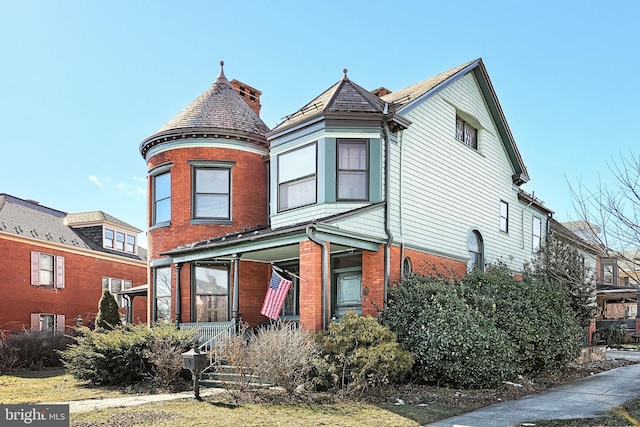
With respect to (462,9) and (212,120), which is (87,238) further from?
(462,9)

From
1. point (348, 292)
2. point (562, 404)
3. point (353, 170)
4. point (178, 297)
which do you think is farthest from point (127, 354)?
point (562, 404)

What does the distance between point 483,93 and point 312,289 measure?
11.2 m

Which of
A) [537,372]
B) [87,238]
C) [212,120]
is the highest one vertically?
[212,120]

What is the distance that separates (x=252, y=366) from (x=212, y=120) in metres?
10.3

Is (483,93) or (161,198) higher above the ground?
(483,93)

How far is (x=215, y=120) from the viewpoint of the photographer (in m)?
18.7

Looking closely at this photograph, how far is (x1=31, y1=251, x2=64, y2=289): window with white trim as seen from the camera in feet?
88.3

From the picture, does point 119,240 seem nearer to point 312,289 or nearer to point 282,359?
point 312,289

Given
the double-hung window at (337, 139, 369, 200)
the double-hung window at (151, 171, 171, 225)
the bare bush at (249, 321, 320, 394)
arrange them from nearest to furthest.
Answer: the bare bush at (249, 321, 320, 394)
the double-hung window at (337, 139, 369, 200)
the double-hung window at (151, 171, 171, 225)

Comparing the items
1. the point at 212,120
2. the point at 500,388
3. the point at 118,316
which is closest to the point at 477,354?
the point at 500,388

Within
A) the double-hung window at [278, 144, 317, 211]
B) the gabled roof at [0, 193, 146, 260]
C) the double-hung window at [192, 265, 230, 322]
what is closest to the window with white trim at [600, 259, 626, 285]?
the double-hung window at [278, 144, 317, 211]

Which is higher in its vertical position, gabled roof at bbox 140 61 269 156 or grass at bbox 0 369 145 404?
gabled roof at bbox 140 61 269 156

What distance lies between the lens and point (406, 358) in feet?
39.0

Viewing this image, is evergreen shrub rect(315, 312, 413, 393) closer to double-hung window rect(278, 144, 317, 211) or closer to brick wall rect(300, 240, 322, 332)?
brick wall rect(300, 240, 322, 332)
